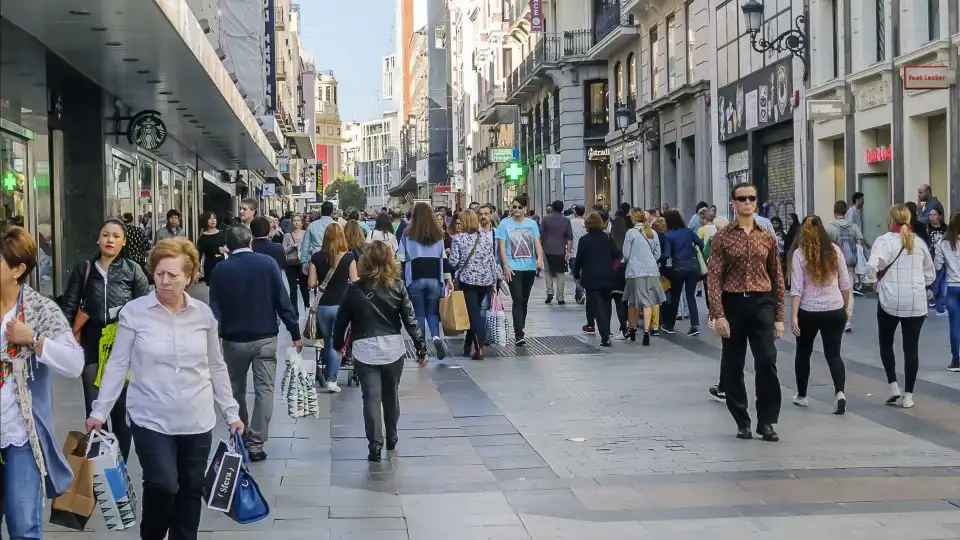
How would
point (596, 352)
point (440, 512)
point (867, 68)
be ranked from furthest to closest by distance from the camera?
point (867, 68) → point (596, 352) → point (440, 512)

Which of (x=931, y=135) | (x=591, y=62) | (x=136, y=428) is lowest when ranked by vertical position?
(x=136, y=428)

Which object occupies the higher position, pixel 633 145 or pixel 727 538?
pixel 633 145

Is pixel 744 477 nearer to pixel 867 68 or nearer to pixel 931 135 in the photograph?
pixel 931 135

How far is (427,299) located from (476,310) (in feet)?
2.26

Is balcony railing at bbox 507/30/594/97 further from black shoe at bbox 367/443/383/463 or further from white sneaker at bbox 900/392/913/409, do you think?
black shoe at bbox 367/443/383/463

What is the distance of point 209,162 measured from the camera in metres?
44.1

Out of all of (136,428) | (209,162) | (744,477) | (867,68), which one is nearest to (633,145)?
(209,162)

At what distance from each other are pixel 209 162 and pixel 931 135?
92.6 ft

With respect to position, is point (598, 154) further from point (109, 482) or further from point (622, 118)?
point (109, 482)

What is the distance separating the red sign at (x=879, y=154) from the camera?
22.2 metres

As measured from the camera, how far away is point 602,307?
630 inches

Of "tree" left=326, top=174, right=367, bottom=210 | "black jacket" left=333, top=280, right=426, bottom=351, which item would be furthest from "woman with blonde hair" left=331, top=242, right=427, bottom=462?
"tree" left=326, top=174, right=367, bottom=210

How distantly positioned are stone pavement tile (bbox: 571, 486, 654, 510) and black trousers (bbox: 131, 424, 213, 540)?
7.98 feet

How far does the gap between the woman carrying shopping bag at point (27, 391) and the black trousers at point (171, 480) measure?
15.6 inches
